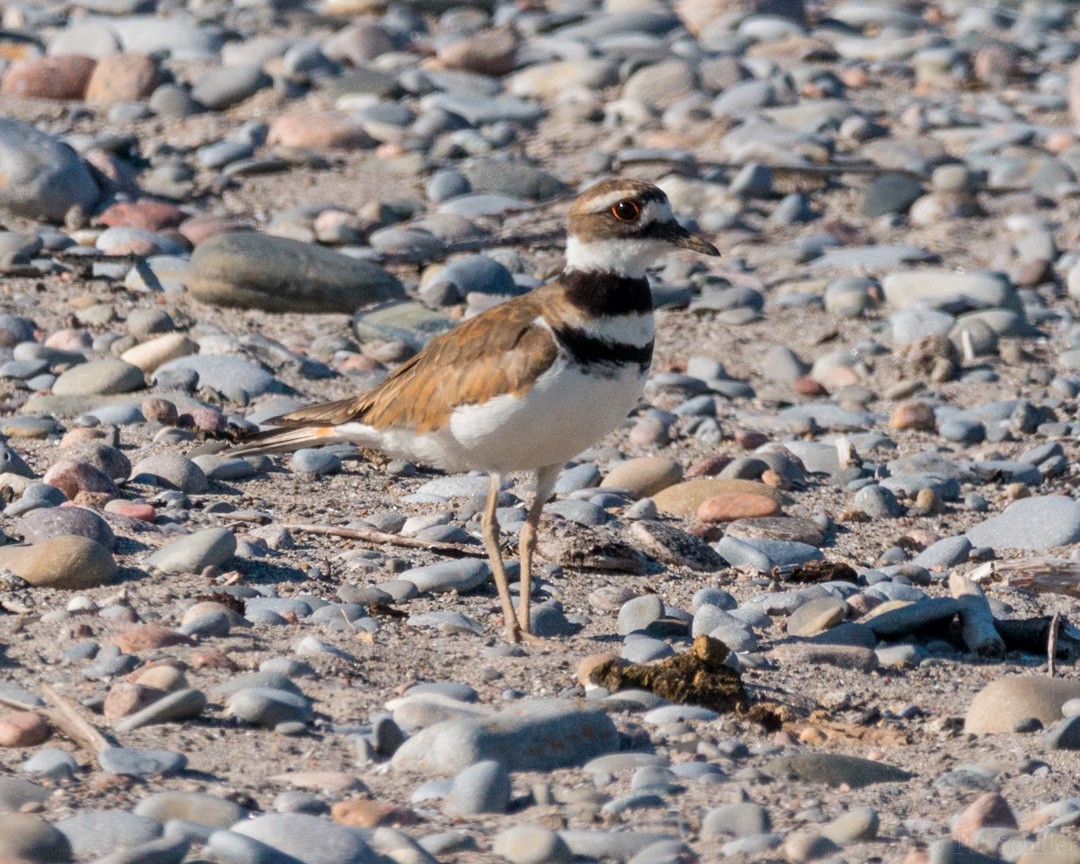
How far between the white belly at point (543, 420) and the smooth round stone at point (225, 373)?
6.78 ft

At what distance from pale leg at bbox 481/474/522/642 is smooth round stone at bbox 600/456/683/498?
3.72 feet

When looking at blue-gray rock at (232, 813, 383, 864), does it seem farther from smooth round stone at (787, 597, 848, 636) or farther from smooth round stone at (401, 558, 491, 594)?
smooth round stone at (787, 597, 848, 636)

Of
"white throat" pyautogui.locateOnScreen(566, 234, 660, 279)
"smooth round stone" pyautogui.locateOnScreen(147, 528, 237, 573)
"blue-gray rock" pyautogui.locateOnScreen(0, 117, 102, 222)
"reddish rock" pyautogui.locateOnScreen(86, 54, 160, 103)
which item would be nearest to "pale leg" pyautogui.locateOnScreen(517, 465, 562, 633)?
"white throat" pyautogui.locateOnScreen(566, 234, 660, 279)

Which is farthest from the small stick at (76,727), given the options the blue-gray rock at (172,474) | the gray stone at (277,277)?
the gray stone at (277,277)

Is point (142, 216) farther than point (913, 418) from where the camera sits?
Yes

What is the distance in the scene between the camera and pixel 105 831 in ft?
10.9

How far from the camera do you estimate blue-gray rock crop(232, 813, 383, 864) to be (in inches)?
130

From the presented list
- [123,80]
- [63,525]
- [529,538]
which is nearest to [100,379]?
[63,525]

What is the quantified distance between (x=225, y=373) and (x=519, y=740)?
3.55 metres

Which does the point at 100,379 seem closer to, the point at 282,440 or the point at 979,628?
the point at 282,440

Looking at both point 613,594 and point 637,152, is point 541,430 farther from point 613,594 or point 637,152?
point 637,152

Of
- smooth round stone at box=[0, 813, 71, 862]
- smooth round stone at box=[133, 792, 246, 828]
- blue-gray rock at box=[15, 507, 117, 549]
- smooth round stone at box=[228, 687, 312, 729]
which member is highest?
smooth round stone at box=[0, 813, 71, 862]

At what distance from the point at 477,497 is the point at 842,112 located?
6.14m

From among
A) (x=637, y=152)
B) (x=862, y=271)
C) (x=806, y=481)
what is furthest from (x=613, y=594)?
(x=637, y=152)
